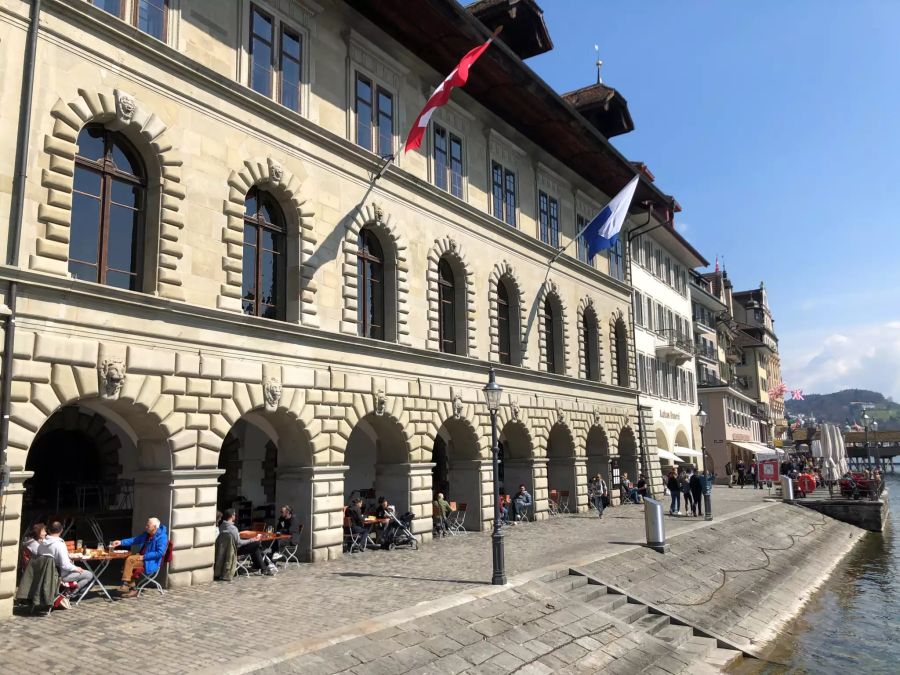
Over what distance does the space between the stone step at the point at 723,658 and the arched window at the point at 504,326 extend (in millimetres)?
15105

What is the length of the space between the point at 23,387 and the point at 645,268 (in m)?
38.4

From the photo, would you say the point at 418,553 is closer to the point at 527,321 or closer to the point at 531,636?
the point at 531,636

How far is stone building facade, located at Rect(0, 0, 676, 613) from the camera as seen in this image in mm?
14000

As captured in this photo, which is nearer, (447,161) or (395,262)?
(395,262)

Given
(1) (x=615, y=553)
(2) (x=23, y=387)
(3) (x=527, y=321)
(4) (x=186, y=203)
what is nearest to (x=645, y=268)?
(3) (x=527, y=321)

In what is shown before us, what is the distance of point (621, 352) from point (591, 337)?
375cm

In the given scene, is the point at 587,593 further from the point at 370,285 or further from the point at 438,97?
the point at 438,97

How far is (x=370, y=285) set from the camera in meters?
22.7

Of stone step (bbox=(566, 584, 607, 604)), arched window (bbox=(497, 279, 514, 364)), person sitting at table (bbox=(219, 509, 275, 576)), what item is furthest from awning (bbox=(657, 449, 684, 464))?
person sitting at table (bbox=(219, 509, 275, 576))

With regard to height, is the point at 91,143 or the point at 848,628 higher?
the point at 91,143

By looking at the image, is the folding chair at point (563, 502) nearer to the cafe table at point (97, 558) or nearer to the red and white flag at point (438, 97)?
the red and white flag at point (438, 97)

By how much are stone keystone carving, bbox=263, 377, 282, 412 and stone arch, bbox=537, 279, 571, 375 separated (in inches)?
602

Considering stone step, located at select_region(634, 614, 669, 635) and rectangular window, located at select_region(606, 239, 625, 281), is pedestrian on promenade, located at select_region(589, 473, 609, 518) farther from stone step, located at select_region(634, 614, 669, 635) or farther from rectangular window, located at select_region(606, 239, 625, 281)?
stone step, located at select_region(634, 614, 669, 635)

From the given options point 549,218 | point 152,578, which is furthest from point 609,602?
point 549,218
